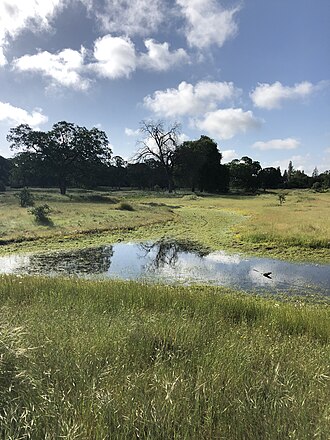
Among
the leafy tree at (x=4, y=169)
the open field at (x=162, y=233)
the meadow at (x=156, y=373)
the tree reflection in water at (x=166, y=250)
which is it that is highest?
the leafy tree at (x=4, y=169)

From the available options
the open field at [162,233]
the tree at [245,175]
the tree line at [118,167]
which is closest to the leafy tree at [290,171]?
the tree line at [118,167]

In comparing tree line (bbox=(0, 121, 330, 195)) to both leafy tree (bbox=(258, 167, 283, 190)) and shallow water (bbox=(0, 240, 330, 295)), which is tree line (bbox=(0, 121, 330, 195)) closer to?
leafy tree (bbox=(258, 167, 283, 190))

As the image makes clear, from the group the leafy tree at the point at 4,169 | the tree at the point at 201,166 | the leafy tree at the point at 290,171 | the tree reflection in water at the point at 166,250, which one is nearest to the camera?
the tree reflection in water at the point at 166,250

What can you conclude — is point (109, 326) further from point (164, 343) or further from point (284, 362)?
point (284, 362)

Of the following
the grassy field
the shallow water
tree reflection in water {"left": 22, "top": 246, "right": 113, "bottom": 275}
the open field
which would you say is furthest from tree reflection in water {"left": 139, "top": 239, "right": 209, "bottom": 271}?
the grassy field

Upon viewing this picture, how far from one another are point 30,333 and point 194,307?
415 centimetres

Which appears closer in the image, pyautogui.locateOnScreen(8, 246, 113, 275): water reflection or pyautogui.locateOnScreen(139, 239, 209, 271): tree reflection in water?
pyautogui.locateOnScreen(8, 246, 113, 275): water reflection

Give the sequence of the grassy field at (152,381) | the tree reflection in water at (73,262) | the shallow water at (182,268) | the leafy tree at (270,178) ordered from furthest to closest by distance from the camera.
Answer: the leafy tree at (270,178)
the tree reflection in water at (73,262)
the shallow water at (182,268)
the grassy field at (152,381)

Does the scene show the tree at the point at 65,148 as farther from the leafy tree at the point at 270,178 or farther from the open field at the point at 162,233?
the leafy tree at the point at 270,178

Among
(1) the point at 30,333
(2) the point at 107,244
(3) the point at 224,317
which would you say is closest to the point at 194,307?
(3) the point at 224,317

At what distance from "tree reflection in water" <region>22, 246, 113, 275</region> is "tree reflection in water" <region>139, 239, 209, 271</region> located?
220 centimetres

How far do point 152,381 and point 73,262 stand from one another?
12.1 m

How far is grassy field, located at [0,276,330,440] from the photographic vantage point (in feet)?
8.59

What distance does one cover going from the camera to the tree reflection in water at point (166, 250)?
15.2 metres
